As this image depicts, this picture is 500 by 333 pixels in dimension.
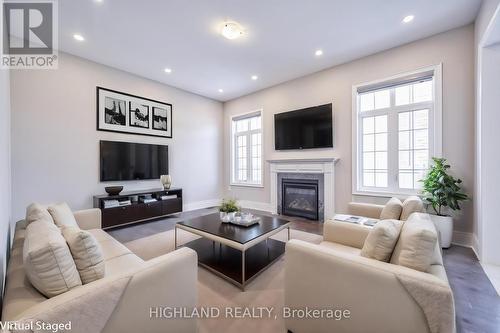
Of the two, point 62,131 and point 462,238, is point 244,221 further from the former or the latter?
point 62,131

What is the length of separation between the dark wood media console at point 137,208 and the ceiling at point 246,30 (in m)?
2.49

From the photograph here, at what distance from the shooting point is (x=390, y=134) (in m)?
3.61

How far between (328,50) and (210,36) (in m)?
1.98

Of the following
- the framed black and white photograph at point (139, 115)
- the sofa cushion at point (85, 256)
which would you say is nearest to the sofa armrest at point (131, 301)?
the sofa cushion at point (85, 256)

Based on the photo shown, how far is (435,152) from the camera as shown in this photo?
10.3ft

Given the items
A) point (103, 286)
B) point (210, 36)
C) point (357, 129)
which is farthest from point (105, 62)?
point (357, 129)

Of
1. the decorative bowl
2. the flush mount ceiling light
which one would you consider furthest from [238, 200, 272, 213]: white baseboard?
the flush mount ceiling light

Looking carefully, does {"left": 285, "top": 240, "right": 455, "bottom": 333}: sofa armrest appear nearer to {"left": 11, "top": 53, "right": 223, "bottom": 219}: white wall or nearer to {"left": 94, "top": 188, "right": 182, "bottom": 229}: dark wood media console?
{"left": 94, "top": 188, "right": 182, "bottom": 229}: dark wood media console

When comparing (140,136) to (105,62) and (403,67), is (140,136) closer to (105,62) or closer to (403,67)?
(105,62)

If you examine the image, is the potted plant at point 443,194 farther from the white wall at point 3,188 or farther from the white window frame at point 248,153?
the white wall at point 3,188

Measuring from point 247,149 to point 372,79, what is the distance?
3273mm

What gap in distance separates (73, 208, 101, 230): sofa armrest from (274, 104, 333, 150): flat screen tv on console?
369cm

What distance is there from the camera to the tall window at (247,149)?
5559 millimetres

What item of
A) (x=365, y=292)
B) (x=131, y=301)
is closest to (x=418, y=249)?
(x=365, y=292)
